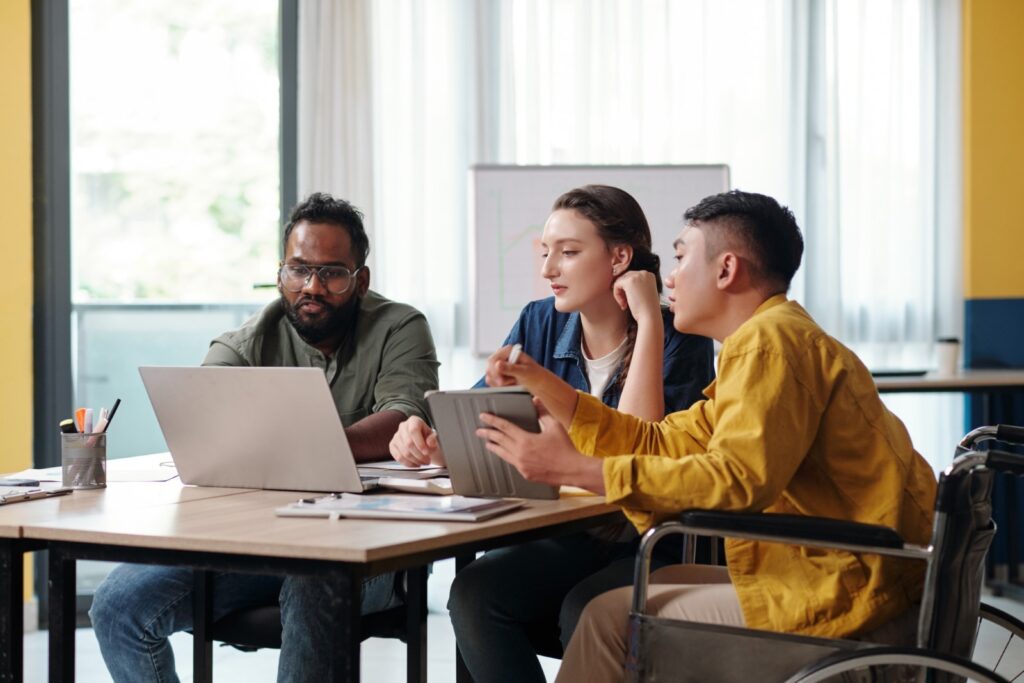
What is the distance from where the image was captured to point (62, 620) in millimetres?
1752

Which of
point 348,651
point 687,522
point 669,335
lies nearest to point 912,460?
point 687,522

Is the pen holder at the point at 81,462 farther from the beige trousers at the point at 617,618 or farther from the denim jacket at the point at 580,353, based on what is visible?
the beige trousers at the point at 617,618

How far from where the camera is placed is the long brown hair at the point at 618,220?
8.27 ft

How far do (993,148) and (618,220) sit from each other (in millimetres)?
2995

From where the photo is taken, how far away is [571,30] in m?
4.64

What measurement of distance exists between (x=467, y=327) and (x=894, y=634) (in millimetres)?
3046

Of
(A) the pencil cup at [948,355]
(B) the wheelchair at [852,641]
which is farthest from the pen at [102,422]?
(A) the pencil cup at [948,355]

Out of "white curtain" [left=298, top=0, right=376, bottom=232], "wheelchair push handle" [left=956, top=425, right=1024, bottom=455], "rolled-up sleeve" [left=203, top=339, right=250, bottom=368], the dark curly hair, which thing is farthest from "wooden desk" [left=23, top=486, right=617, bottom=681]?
"white curtain" [left=298, top=0, right=376, bottom=232]

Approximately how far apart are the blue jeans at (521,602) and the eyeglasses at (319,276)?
30.9 inches

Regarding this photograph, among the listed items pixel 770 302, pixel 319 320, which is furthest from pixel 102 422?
pixel 770 302

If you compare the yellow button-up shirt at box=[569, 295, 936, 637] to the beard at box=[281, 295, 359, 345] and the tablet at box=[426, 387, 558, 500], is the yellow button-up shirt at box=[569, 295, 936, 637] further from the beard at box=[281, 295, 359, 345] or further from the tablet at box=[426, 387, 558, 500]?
the beard at box=[281, 295, 359, 345]

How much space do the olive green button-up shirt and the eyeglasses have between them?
0.34 ft

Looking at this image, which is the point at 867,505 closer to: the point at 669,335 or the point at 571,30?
the point at 669,335

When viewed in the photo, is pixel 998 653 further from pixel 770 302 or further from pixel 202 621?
pixel 202 621
